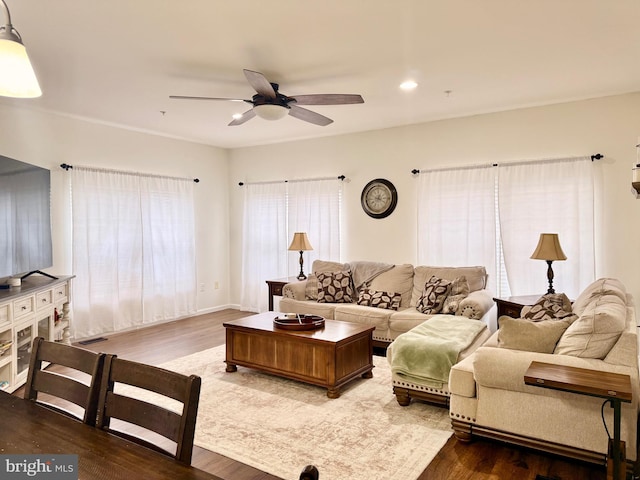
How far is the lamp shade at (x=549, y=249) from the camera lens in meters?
4.20

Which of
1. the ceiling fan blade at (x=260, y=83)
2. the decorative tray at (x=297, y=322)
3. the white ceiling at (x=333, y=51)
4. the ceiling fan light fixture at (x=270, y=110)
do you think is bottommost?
the decorative tray at (x=297, y=322)

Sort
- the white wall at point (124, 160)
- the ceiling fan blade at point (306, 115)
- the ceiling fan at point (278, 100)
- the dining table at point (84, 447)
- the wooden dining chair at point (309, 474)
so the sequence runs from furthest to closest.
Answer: the white wall at point (124, 160), the ceiling fan blade at point (306, 115), the ceiling fan at point (278, 100), the dining table at point (84, 447), the wooden dining chair at point (309, 474)

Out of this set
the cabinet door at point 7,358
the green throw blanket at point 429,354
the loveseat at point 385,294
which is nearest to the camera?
the green throw blanket at point 429,354

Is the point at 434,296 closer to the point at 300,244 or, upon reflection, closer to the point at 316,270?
the point at 316,270

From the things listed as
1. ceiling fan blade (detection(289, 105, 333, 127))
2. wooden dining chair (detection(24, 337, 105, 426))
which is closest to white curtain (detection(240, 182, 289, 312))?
ceiling fan blade (detection(289, 105, 333, 127))

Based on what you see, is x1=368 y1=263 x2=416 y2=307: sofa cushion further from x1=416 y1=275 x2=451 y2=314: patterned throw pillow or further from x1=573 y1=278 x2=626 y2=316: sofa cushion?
x1=573 y1=278 x2=626 y2=316: sofa cushion

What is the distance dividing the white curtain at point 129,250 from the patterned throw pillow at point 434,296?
12.0 ft

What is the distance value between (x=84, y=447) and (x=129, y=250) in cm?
500

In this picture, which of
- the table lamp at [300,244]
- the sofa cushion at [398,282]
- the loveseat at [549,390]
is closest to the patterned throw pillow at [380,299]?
the sofa cushion at [398,282]

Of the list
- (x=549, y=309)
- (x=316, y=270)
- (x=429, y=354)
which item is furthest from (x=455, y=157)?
(x=429, y=354)

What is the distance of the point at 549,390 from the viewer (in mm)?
2494

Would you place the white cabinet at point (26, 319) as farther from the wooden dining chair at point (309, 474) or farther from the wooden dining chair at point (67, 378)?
the wooden dining chair at point (309, 474)

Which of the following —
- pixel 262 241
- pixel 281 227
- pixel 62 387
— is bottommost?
pixel 62 387

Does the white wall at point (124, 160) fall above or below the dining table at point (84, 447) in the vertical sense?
above
